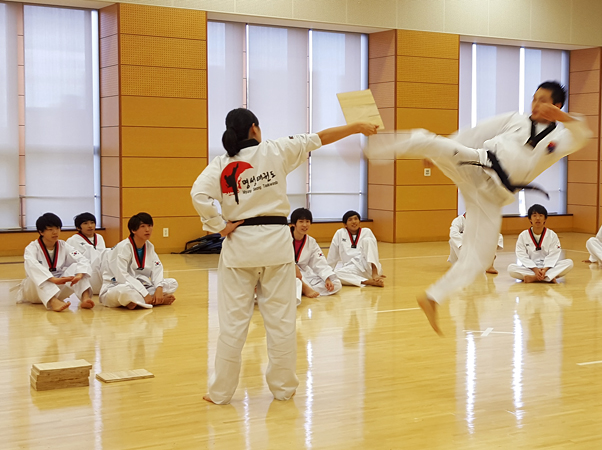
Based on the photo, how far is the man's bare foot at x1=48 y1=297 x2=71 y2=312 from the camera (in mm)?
6133

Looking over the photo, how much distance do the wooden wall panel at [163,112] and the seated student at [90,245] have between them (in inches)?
122

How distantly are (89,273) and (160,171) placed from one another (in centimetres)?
375

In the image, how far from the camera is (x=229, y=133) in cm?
368

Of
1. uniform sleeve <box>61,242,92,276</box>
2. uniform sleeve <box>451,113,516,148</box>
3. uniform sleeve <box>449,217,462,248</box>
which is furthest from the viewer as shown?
uniform sleeve <box>449,217,462,248</box>

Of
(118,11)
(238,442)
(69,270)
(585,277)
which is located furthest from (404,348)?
(118,11)

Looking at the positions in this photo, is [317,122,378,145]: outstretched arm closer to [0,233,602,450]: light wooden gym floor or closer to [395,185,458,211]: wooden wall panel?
[0,233,602,450]: light wooden gym floor

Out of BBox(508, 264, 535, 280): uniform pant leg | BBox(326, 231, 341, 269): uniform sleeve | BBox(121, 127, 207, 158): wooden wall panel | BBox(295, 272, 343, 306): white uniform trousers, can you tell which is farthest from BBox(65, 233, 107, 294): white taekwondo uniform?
BBox(508, 264, 535, 280): uniform pant leg

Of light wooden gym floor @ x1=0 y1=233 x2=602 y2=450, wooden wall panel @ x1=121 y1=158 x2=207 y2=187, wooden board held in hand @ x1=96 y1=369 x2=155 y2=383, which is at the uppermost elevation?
wooden wall panel @ x1=121 y1=158 x2=207 y2=187

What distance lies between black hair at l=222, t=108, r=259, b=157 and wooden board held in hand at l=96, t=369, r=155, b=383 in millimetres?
1434

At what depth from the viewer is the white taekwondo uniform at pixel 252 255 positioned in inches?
144

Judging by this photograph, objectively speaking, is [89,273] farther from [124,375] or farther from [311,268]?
[124,375]

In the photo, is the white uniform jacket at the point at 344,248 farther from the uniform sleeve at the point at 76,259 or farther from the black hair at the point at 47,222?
the black hair at the point at 47,222

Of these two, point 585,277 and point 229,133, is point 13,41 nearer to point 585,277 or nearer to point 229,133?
point 229,133

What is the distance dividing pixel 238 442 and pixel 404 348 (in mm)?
2034
